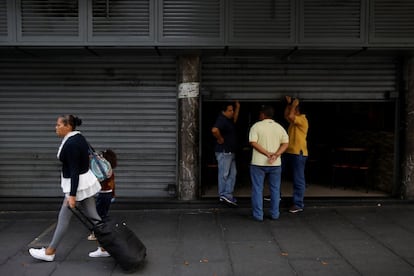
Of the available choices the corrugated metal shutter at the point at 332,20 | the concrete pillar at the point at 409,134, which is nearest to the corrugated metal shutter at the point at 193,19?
the corrugated metal shutter at the point at 332,20

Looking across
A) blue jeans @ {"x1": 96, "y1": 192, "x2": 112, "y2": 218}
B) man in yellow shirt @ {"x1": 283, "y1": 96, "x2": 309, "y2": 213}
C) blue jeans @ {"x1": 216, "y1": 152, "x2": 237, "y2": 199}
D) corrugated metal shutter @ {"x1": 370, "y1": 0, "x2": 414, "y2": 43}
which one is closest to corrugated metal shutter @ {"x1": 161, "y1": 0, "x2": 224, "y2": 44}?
man in yellow shirt @ {"x1": 283, "y1": 96, "x2": 309, "y2": 213}

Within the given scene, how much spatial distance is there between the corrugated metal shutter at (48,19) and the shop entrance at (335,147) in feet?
11.7

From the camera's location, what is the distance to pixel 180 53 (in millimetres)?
8117

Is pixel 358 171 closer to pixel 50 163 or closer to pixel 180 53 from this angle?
pixel 180 53

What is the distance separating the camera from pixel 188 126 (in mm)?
8266

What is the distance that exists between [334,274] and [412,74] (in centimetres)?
477

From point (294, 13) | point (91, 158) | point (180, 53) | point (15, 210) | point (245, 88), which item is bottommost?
point (15, 210)

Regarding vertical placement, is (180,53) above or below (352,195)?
above

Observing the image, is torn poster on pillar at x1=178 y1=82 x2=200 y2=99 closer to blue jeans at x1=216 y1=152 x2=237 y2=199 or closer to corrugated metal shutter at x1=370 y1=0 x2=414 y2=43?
blue jeans at x1=216 y1=152 x2=237 y2=199

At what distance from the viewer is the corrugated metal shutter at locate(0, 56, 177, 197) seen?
27.5 ft

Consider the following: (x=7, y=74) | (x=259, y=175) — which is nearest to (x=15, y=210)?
(x=7, y=74)

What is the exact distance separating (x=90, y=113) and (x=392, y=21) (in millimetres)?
5494

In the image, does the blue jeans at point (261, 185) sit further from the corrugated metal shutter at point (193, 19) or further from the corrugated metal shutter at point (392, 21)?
the corrugated metal shutter at point (392, 21)

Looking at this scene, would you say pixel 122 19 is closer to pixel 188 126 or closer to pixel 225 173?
pixel 188 126
